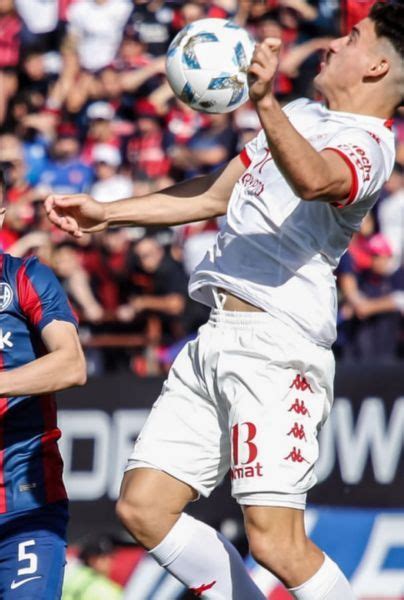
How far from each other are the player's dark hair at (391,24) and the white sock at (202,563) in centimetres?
207

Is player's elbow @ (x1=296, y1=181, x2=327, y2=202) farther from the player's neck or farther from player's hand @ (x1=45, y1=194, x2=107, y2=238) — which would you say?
player's hand @ (x1=45, y1=194, x2=107, y2=238)

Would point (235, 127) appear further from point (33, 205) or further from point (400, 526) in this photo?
point (400, 526)

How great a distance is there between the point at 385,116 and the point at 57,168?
7.19 m

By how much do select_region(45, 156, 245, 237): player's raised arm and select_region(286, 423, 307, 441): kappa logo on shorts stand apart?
1.11 m

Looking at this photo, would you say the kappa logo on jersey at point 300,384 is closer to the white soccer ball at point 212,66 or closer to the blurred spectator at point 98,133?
the white soccer ball at point 212,66

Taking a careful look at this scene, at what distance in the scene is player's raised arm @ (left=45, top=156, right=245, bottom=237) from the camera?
5.06 m

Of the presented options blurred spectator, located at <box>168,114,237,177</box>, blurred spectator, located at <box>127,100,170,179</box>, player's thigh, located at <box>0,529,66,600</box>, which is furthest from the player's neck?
blurred spectator, located at <box>127,100,170,179</box>

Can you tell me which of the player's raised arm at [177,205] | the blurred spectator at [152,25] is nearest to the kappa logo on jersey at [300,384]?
the player's raised arm at [177,205]

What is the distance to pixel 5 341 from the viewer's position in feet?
15.2

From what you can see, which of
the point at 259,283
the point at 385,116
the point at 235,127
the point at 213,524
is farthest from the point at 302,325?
the point at 235,127

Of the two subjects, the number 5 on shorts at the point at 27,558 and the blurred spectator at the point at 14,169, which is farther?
the blurred spectator at the point at 14,169

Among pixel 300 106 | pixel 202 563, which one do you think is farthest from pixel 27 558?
pixel 300 106

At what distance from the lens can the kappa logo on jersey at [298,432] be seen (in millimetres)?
4633

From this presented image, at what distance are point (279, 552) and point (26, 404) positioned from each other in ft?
3.73
